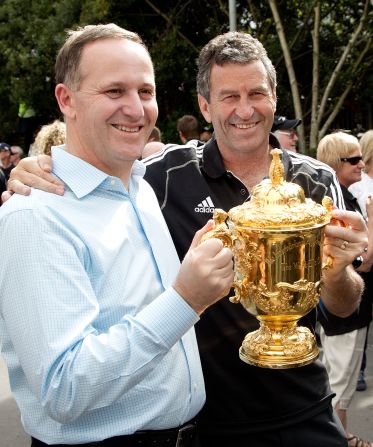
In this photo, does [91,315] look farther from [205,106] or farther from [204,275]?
[205,106]

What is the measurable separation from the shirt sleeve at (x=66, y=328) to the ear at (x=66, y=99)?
1.34ft

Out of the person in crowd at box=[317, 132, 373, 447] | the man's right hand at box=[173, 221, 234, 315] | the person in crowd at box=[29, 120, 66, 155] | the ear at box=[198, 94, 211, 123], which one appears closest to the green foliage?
the person in crowd at box=[29, 120, 66, 155]

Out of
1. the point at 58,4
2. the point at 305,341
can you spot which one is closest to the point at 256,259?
the point at 305,341

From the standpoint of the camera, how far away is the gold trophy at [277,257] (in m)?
2.12

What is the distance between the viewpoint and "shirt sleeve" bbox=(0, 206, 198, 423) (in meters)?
1.74

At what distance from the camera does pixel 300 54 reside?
14.0 m

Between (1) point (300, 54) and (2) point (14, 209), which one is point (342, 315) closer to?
(2) point (14, 209)

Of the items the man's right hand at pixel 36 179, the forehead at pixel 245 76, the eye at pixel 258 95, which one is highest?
the forehead at pixel 245 76

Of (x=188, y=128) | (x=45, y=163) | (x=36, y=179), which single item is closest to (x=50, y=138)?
(x=45, y=163)

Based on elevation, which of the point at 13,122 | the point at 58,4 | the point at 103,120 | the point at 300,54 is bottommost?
the point at 13,122

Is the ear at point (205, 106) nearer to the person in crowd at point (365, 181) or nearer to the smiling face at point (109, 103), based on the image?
the smiling face at point (109, 103)

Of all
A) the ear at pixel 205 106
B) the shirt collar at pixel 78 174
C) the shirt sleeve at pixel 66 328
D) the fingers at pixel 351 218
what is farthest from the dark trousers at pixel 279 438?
Result: the ear at pixel 205 106

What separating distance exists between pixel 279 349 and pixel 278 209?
1.55ft

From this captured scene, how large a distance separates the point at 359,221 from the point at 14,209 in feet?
3.65
